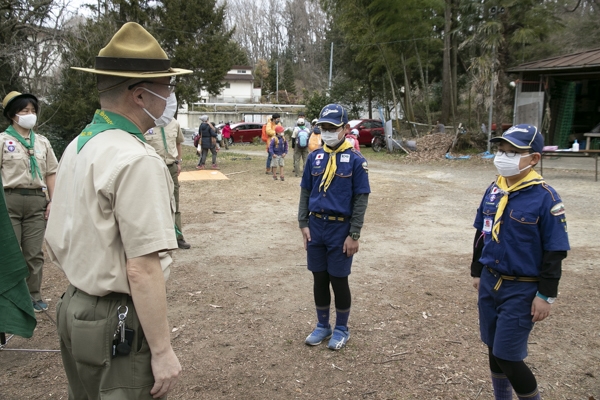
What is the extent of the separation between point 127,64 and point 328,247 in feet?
7.02

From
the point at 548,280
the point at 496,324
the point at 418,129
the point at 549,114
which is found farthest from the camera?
the point at 418,129

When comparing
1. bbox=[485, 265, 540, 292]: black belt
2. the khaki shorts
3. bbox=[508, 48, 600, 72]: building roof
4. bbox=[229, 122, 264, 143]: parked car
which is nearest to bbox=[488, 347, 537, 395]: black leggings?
bbox=[485, 265, 540, 292]: black belt

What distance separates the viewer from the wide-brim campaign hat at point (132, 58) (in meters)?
1.68

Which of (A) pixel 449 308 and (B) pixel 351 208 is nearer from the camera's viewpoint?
(B) pixel 351 208

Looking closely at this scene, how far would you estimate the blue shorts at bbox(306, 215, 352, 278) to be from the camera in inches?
135

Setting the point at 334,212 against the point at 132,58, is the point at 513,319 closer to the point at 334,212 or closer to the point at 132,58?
the point at 334,212

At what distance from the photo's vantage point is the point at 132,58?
169 cm

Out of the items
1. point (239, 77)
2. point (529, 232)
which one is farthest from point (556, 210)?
point (239, 77)

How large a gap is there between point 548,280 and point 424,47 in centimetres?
2302

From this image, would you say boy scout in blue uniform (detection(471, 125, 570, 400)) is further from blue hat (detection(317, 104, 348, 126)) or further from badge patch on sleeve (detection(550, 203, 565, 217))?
blue hat (detection(317, 104, 348, 126))

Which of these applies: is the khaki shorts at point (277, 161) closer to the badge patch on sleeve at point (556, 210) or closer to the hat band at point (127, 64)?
the badge patch on sleeve at point (556, 210)

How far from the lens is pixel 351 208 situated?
3.48m

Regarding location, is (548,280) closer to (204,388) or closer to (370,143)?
(204,388)

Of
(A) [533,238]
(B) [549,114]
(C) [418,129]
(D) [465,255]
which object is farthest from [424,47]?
(A) [533,238]
